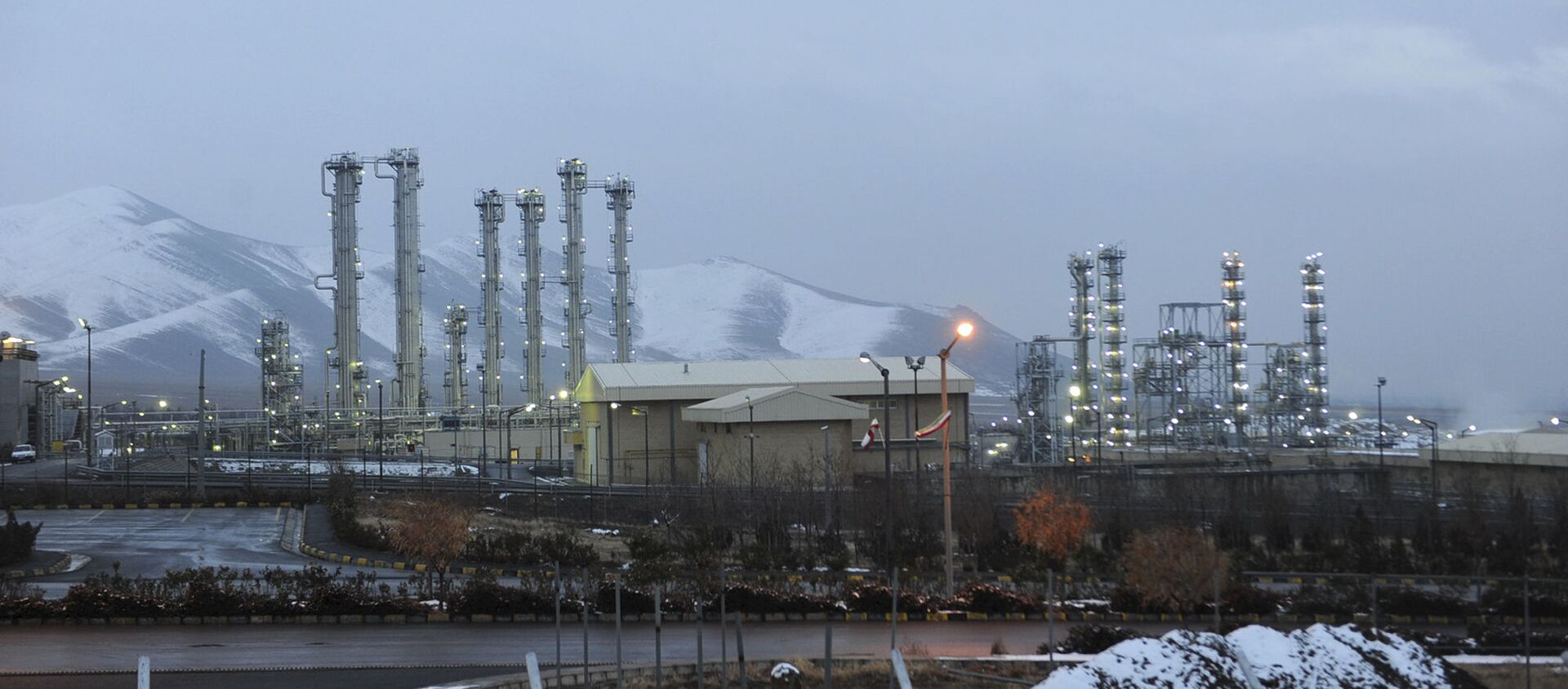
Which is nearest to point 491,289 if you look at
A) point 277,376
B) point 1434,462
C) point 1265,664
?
point 277,376

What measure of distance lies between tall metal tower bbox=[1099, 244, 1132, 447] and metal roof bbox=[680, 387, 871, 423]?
26.0 metres

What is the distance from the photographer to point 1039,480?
54.1 m

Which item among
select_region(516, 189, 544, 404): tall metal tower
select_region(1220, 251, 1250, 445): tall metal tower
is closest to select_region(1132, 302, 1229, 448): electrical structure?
select_region(1220, 251, 1250, 445): tall metal tower

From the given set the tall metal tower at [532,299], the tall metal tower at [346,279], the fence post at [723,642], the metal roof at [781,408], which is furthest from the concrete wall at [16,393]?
the fence post at [723,642]

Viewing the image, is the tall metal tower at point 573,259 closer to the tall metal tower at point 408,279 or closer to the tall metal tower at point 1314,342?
the tall metal tower at point 408,279

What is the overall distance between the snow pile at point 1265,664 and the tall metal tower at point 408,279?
7561cm

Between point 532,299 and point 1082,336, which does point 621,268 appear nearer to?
point 532,299

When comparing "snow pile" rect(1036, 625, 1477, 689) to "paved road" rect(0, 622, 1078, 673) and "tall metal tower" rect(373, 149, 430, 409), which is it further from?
"tall metal tower" rect(373, 149, 430, 409)

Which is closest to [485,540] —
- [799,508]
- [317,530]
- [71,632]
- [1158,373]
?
[317,530]

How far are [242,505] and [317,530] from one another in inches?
460

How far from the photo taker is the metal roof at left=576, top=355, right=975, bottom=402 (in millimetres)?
61625

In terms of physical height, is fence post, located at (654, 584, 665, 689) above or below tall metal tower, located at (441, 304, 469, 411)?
below

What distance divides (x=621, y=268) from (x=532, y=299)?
573cm

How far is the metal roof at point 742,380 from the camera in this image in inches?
2426
